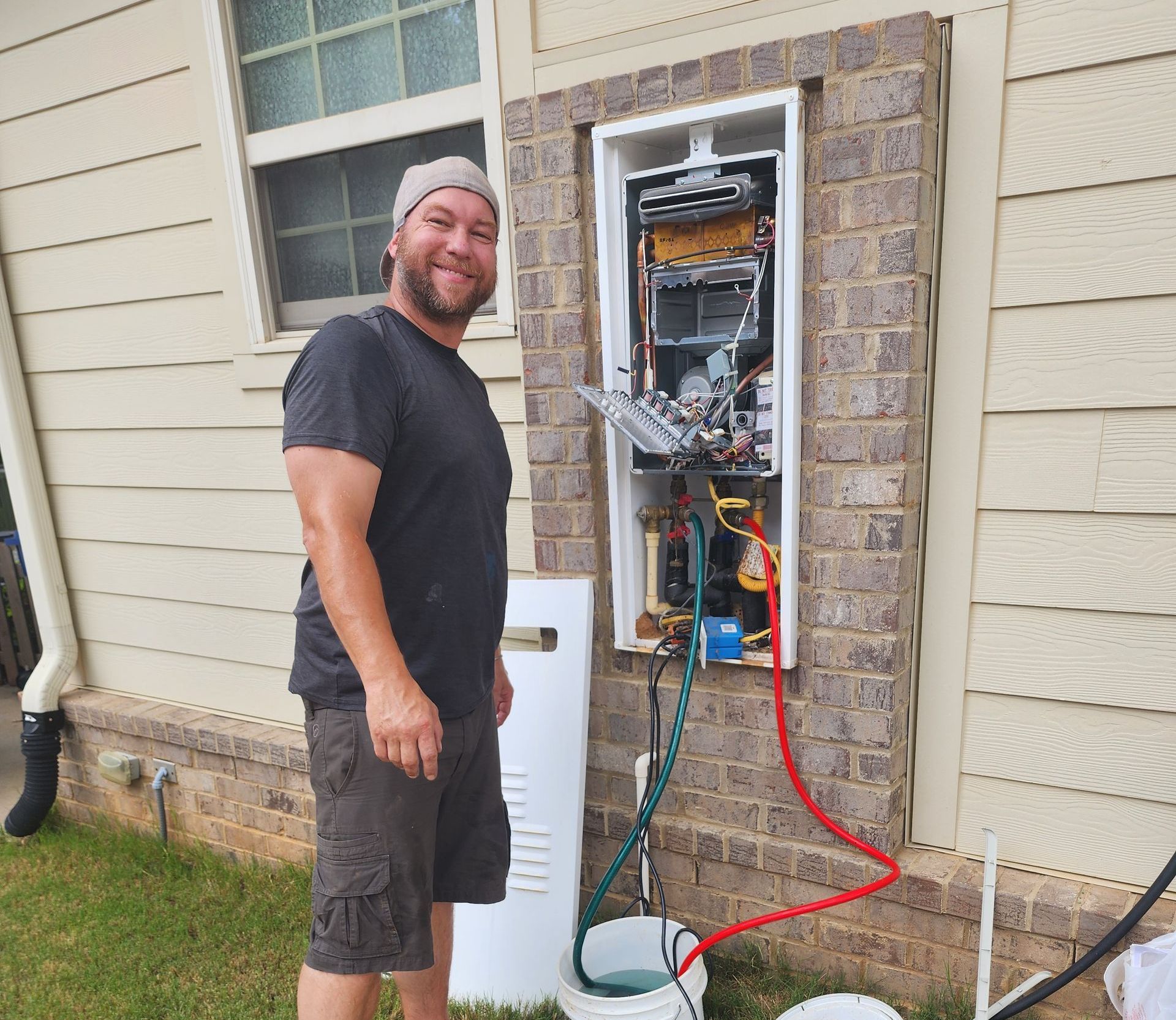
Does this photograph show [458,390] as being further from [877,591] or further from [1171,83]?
[1171,83]

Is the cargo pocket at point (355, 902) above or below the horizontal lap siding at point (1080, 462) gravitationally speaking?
below

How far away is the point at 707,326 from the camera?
2.03 meters

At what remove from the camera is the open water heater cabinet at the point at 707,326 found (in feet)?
5.97

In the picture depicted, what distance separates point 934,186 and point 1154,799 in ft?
4.42

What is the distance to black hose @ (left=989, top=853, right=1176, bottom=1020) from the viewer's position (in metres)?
1.68

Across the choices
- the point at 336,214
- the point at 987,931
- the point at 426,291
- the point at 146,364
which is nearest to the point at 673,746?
the point at 987,931

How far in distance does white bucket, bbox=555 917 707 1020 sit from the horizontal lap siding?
2.53ft

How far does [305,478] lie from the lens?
1.37 metres

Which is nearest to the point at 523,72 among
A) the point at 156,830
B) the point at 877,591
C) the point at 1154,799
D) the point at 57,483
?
the point at 877,591

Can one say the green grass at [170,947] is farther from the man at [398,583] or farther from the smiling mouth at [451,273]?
the smiling mouth at [451,273]

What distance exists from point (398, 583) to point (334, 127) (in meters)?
1.62

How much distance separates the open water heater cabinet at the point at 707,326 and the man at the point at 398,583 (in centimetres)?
37

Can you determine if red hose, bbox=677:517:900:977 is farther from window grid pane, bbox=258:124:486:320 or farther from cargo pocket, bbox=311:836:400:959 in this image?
window grid pane, bbox=258:124:486:320

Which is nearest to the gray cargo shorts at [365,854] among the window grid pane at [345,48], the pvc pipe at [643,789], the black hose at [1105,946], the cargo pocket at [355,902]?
the cargo pocket at [355,902]
